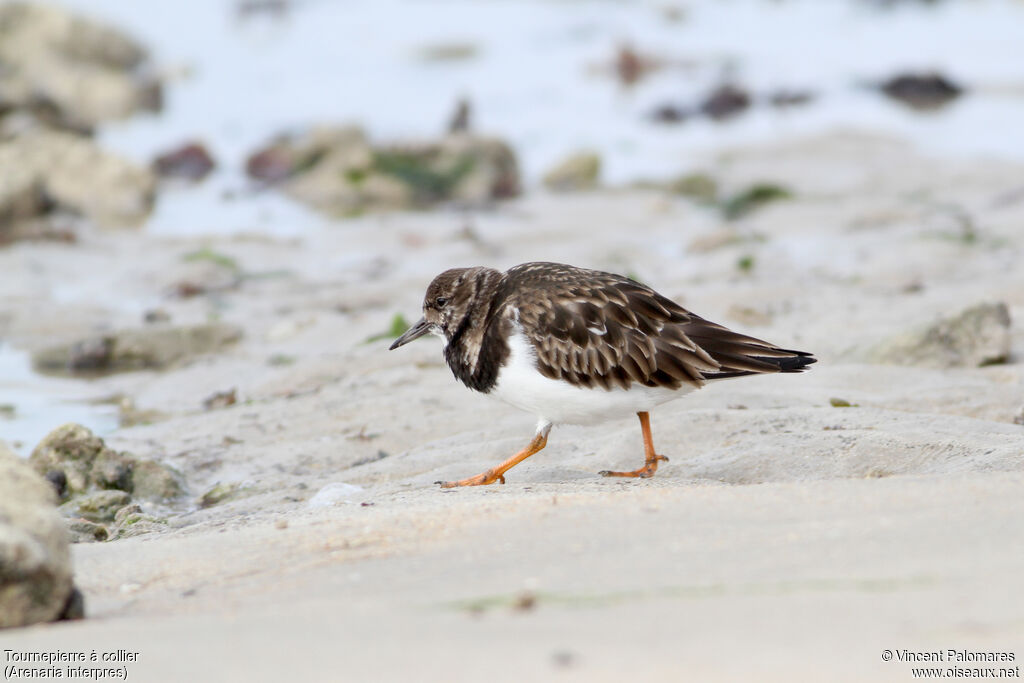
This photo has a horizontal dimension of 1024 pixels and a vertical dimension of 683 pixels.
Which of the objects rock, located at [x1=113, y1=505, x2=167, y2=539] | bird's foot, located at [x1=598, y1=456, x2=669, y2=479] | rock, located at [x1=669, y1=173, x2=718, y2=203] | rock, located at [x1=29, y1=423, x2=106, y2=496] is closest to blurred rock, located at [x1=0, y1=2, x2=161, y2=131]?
rock, located at [x1=669, y1=173, x2=718, y2=203]

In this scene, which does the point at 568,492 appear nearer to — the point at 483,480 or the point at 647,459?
the point at 483,480

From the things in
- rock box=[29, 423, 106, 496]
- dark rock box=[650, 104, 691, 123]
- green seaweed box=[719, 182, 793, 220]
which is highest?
dark rock box=[650, 104, 691, 123]

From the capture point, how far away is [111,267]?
29.9 ft

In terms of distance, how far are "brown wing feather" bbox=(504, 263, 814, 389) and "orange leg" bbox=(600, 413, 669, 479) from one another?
0.28 m

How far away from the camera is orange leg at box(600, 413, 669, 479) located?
3.99 meters

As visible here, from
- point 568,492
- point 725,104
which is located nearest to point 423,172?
point 725,104

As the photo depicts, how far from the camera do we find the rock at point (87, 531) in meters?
3.88

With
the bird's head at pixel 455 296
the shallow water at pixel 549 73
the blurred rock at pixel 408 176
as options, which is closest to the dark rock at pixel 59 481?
the bird's head at pixel 455 296

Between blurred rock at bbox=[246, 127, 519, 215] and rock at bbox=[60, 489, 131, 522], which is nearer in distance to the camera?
rock at bbox=[60, 489, 131, 522]

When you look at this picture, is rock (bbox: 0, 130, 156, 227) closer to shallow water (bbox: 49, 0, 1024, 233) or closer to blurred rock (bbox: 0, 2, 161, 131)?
shallow water (bbox: 49, 0, 1024, 233)

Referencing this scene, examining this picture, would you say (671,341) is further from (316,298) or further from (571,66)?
(571,66)

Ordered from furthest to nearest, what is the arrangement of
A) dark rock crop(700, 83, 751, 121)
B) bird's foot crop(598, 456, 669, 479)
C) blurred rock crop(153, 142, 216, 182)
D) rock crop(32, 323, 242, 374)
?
dark rock crop(700, 83, 751, 121) < blurred rock crop(153, 142, 216, 182) < rock crop(32, 323, 242, 374) < bird's foot crop(598, 456, 669, 479)

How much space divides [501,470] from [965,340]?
243cm

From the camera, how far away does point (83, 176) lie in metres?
11.3
